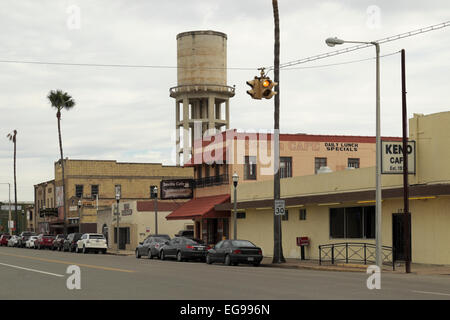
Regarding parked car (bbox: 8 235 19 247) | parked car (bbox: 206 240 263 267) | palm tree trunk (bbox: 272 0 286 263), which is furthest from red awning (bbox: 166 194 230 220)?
parked car (bbox: 8 235 19 247)

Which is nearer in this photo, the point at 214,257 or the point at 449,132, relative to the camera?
the point at 449,132

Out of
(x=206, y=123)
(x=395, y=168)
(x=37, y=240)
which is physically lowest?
(x=37, y=240)

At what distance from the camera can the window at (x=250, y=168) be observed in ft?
167

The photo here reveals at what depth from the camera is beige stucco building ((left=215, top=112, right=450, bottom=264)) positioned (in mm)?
31844

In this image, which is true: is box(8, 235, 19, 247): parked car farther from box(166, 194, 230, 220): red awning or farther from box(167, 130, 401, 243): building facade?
box(167, 130, 401, 243): building facade

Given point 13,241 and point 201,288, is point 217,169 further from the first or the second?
point 13,241

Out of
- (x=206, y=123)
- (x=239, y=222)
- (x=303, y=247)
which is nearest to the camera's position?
(x=303, y=247)

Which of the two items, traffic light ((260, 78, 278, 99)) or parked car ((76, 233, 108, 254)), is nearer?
traffic light ((260, 78, 278, 99))

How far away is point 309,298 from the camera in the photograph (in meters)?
16.5

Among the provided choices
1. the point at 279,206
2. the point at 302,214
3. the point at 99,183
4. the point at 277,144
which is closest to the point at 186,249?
the point at 302,214

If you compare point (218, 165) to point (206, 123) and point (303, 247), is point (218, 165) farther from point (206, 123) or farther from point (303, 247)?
point (206, 123)

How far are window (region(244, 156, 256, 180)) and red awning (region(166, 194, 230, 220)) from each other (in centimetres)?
194

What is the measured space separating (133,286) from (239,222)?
98.8 ft
